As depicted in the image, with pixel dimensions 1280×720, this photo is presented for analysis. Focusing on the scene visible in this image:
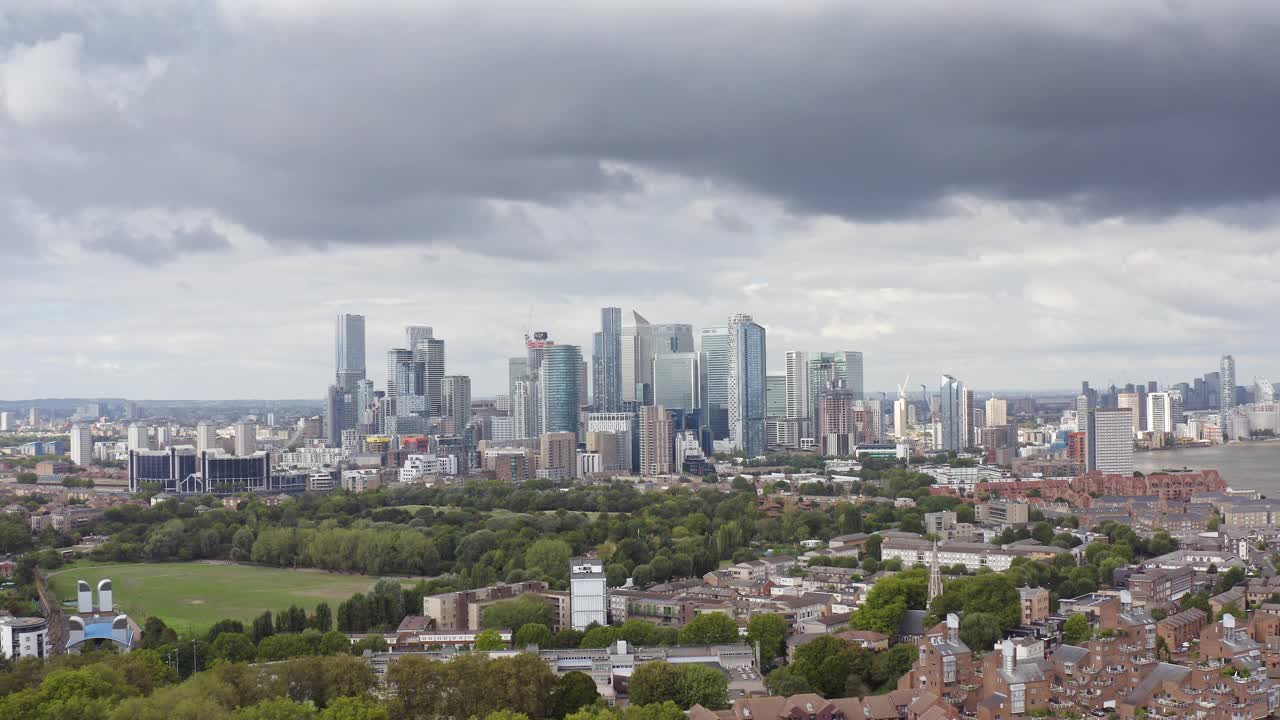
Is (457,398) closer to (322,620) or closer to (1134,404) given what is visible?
(1134,404)

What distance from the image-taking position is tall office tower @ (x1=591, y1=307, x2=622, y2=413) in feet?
319

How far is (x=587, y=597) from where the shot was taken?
2428 cm

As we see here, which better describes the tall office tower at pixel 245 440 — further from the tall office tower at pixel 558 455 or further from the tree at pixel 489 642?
the tree at pixel 489 642

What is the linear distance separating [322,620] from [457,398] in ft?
236

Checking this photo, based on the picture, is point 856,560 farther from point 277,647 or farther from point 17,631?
point 17,631

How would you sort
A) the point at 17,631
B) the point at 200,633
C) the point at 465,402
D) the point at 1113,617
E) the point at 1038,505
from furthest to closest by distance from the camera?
the point at 465,402
the point at 1038,505
the point at 200,633
the point at 17,631
the point at 1113,617

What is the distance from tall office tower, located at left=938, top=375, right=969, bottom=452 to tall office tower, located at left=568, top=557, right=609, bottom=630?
60.0m

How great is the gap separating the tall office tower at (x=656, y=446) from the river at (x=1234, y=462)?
2279cm

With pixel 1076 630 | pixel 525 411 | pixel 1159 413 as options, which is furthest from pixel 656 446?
pixel 1076 630

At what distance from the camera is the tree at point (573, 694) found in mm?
16812

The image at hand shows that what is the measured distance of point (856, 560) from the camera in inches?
1262

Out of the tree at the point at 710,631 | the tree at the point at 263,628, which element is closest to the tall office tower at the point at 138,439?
the tree at the point at 263,628

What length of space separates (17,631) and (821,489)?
35381 millimetres

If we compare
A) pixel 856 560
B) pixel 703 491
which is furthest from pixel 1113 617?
pixel 703 491
